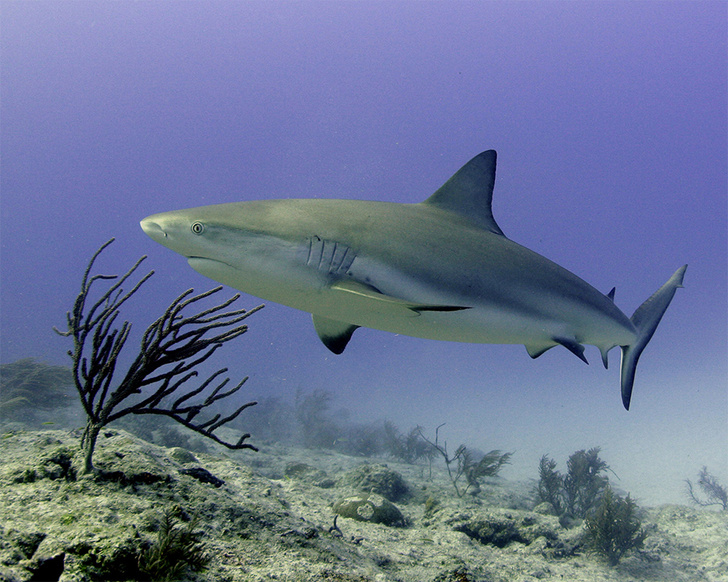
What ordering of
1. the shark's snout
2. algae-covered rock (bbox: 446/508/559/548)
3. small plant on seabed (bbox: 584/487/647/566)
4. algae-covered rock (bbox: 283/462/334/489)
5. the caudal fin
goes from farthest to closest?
algae-covered rock (bbox: 283/462/334/489) < small plant on seabed (bbox: 584/487/647/566) < the caudal fin < algae-covered rock (bbox: 446/508/559/548) < the shark's snout

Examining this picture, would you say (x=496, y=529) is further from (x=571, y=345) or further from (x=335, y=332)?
(x=335, y=332)

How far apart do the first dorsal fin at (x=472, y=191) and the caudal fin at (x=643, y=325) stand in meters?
2.61

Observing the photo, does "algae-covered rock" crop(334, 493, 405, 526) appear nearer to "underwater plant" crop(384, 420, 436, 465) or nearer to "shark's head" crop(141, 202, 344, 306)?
"shark's head" crop(141, 202, 344, 306)

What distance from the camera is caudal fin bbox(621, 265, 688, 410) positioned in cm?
497

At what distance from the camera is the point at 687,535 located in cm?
715

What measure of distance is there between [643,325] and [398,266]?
14.0 feet

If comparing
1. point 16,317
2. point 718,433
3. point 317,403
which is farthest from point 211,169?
point 718,433

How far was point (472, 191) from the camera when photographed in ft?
12.9

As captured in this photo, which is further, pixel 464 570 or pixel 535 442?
pixel 535 442

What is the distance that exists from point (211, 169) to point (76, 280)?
71.6 m

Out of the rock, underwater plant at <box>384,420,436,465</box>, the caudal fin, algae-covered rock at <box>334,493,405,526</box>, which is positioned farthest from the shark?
underwater plant at <box>384,420,436,465</box>

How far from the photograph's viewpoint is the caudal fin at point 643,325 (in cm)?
497

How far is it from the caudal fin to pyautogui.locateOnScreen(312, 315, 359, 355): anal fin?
3712mm

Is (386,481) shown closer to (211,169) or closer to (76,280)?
(211,169)
